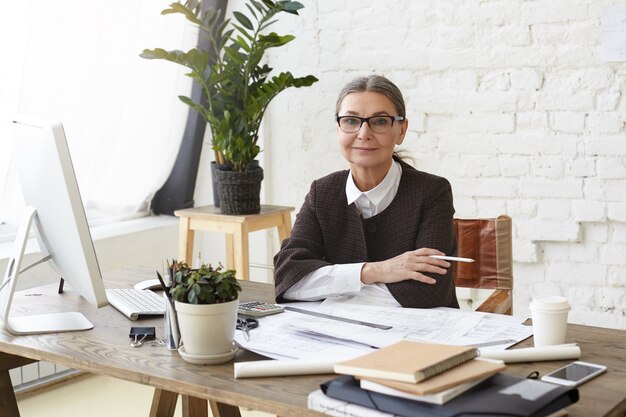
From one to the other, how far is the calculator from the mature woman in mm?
99

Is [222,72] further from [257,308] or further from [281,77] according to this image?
[257,308]

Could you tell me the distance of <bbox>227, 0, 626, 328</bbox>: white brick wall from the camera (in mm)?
3428

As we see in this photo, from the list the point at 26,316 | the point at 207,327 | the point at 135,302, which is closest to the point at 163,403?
the point at 135,302

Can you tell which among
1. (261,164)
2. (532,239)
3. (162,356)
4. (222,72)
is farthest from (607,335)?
(261,164)

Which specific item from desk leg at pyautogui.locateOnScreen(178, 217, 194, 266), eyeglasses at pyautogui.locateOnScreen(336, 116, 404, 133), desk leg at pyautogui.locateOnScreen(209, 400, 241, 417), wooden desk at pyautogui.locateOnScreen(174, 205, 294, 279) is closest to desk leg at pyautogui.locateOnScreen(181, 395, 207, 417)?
desk leg at pyautogui.locateOnScreen(209, 400, 241, 417)

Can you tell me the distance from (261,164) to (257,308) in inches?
88.3

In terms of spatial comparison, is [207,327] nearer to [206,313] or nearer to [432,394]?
[206,313]

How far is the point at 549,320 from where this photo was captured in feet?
5.71

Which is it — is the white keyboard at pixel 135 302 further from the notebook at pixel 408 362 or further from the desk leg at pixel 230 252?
the desk leg at pixel 230 252

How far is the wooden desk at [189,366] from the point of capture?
4.85ft

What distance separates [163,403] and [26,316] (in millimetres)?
477

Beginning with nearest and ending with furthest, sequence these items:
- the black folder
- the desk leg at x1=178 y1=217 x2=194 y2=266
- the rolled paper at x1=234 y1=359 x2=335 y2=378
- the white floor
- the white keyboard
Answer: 1. the black folder
2. the rolled paper at x1=234 y1=359 x2=335 y2=378
3. the white keyboard
4. the white floor
5. the desk leg at x1=178 y1=217 x2=194 y2=266

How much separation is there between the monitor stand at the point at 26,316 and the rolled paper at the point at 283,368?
53 cm

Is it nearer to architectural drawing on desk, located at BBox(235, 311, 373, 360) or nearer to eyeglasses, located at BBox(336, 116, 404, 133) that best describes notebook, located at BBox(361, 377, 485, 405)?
architectural drawing on desk, located at BBox(235, 311, 373, 360)
